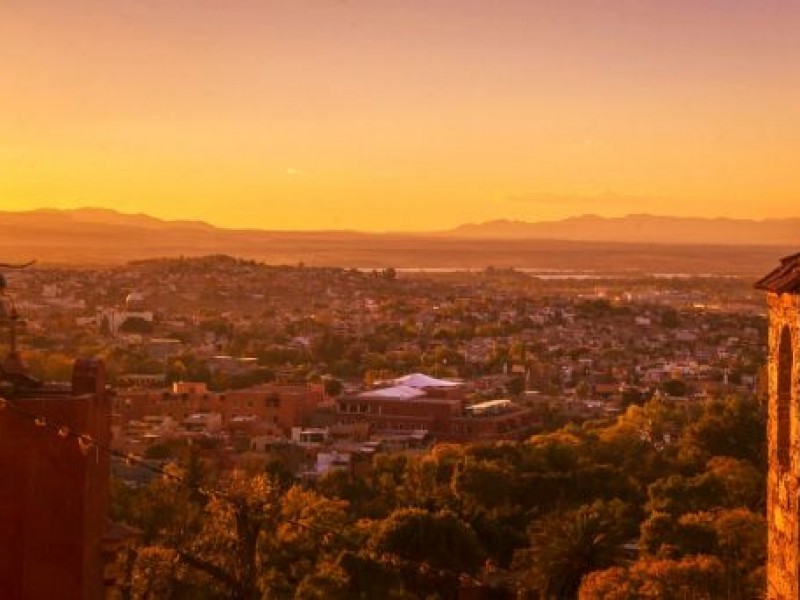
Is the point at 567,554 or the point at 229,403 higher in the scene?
the point at 567,554

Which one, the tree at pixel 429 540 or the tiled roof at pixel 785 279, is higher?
the tiled roof at pixel 785 279

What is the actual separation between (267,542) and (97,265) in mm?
118191

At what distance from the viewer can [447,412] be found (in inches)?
2131

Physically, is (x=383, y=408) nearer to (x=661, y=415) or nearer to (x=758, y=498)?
(x=661, y=415)

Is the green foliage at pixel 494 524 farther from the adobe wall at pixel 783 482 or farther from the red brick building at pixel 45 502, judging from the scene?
the adobe wall at pixel 783 482

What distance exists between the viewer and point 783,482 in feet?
31.4

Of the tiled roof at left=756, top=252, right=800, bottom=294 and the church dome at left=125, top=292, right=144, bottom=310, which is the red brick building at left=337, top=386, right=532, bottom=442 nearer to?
the tiled roof at left=756, top=252, right=800, bottom=294

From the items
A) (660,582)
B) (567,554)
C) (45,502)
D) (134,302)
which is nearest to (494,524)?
(567,554)

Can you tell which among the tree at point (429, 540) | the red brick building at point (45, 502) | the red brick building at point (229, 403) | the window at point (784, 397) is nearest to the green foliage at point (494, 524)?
the tree at point (429, 540)

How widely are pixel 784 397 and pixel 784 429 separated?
218 mm

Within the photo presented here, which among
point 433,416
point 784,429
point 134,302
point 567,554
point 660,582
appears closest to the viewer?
point 784,429

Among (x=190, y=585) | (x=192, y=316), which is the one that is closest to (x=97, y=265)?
(x=192, y=316)

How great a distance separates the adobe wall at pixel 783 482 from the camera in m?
9.27

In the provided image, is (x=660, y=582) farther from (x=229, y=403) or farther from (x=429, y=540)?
(x=229, y=403)
